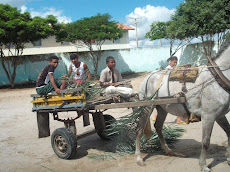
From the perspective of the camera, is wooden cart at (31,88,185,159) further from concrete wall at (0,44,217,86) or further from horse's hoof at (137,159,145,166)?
concrete wall at (0,44,217,86)

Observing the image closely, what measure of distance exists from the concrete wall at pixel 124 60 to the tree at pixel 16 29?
910 millimetres

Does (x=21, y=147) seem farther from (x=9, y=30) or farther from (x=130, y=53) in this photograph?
(x=130, y=53)

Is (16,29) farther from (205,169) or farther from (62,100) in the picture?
(205,169)

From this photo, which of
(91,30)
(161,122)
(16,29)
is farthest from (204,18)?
(161,122)

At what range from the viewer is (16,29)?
17203 mm

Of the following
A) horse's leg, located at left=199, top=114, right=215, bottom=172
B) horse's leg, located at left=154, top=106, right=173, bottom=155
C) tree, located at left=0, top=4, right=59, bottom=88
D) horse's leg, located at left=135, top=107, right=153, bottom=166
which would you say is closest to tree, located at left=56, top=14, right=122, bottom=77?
tree, located at left=0, top=4, right=59, bottom=88

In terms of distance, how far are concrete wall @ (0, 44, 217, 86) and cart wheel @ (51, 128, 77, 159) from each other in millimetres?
14221

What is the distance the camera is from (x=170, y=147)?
17.2 ft

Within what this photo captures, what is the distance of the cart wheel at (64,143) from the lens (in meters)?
4.72

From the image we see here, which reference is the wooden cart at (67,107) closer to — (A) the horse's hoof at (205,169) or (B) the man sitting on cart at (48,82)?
(B) the man sitting on cart at (48,82)

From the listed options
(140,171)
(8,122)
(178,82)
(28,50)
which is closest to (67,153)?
(140,171)

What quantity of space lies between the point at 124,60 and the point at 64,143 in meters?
20.6

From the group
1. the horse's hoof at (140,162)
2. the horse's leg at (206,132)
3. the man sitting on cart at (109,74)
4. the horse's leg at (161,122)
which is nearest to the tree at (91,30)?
→ the man sitting on cart at (109,74)

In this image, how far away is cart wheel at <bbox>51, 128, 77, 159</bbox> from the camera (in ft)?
15.5
